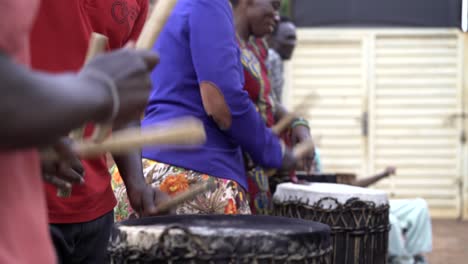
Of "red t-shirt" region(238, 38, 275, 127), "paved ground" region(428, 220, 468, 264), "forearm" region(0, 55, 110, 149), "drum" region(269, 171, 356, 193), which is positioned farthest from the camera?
"paved ground" region(428, 220, 468, 264)

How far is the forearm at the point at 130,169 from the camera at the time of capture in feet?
6.88

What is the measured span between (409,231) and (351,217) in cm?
340

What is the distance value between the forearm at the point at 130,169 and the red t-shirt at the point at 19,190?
975 mm

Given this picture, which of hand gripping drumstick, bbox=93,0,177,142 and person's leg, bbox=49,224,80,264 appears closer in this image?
hand gripping drumstick, bbox=93,0,177,142

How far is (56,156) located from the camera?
1.13m

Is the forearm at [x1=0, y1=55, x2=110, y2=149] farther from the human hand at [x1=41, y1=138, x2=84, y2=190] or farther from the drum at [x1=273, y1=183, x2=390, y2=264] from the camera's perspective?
the drum at [x1=273, y1=183, x2=390, y2=264]

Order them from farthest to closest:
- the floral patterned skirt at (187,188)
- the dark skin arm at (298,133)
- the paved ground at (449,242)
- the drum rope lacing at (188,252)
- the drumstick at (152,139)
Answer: the paved ground at (449,242) → the dark skin arm at (298,133) → the floral patterned skirt at (187,188) → the drum rope lacing at (188,252) → the drumstick at (152,139)

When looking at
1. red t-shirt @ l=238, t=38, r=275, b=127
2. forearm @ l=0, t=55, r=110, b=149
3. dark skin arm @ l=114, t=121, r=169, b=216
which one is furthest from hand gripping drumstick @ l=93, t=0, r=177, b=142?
red t-shirt @ l=238, t=38, r=275, b=127

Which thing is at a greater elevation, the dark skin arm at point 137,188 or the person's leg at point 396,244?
the dark skin arm at point 137,188

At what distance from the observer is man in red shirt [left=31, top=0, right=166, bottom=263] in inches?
72.2

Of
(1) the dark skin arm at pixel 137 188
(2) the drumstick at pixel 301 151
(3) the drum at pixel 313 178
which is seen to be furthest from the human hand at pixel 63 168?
(3) the drum at pixel 313 178

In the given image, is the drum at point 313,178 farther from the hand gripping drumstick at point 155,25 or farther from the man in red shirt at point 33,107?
the man in red shirt at point 33,107

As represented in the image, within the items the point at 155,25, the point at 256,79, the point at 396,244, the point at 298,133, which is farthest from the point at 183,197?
the point at 396,244

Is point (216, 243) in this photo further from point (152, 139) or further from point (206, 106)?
point (206, 106)
